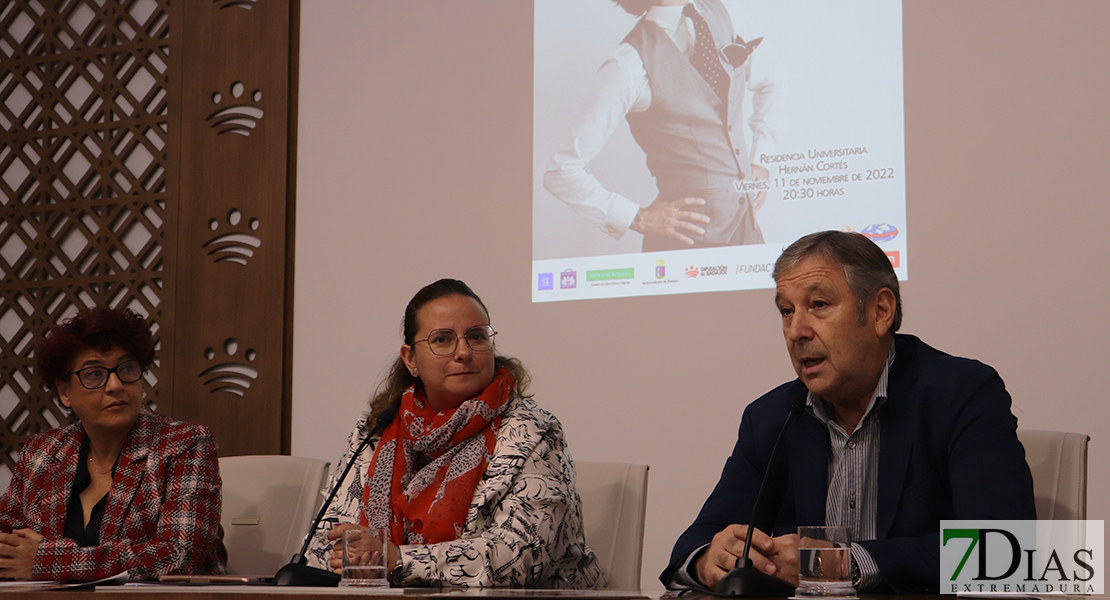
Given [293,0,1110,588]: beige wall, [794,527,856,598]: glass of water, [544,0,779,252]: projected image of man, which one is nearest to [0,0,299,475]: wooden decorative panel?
[293,0,1110,588]: beige wall

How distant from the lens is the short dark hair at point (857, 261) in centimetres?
196

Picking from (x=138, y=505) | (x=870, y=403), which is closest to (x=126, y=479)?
(x=138, y=505)

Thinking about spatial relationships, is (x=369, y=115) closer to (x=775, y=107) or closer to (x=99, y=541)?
(x=775, y=107)

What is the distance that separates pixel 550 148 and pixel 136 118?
6.52 feet

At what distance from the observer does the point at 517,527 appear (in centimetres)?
216

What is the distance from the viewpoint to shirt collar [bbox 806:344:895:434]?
1.94 meters

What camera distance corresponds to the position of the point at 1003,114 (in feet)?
10.8

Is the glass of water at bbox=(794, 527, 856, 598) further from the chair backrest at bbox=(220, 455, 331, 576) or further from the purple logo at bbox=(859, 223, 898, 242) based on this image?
the purple logo at bbox=(859, 223, 898, 242)

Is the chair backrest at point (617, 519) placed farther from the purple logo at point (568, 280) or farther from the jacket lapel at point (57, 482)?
the purple logo at point (568, 280)

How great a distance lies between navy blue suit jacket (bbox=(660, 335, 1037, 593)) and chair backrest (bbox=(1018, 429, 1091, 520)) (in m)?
0.19

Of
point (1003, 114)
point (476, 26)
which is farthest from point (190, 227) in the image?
point (1003, 114)

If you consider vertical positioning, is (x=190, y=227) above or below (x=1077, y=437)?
above

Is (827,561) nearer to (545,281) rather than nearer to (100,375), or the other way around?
(100,375)

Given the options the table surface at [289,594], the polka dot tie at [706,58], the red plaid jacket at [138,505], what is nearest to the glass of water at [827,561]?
the table surface at [289,594]
